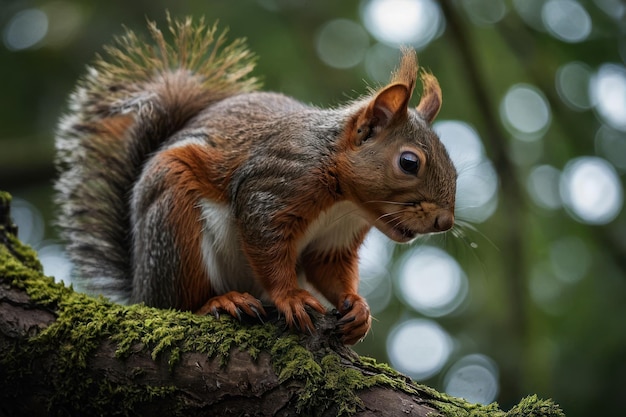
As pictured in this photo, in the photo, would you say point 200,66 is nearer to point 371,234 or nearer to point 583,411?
point 371,234

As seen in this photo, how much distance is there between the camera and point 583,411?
5.37m

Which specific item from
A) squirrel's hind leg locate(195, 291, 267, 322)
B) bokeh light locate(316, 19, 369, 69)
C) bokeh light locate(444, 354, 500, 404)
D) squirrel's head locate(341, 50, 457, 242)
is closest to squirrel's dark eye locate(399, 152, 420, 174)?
squirrel's head locate(341, 50, 457, 242)

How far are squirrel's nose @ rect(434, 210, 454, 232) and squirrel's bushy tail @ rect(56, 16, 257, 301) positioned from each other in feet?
6.25

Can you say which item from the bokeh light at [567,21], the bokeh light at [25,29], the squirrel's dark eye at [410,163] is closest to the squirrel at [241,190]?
the squirrel's dark eye at [410,163]

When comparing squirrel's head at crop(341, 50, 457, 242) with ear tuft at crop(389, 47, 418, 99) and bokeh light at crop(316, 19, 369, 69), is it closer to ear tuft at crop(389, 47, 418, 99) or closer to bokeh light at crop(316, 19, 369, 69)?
ear tuft at crop(389, 47, 418, 99)

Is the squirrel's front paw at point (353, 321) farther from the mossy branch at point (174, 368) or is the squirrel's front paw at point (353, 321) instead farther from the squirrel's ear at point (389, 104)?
the squirrel's ear at point (389, 104)

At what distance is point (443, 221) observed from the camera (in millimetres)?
3410

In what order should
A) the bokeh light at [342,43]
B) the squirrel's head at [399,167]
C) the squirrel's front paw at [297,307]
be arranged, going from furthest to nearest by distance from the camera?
the bokeh light at [342,43], the squirrel's head at [399,167], the squirrel's front paw at [297,307]

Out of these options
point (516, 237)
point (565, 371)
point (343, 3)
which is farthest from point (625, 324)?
point (343, 3)

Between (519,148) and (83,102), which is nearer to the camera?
(83,102)

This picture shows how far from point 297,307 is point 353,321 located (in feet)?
0.89

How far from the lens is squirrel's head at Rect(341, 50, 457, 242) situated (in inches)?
137

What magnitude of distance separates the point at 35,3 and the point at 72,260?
340 cm

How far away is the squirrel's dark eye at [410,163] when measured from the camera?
3.51 m
